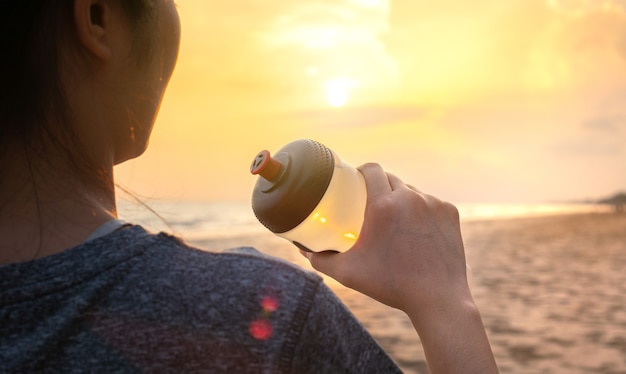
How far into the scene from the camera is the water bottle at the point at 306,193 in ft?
5.19

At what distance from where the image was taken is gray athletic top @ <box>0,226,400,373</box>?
949mm

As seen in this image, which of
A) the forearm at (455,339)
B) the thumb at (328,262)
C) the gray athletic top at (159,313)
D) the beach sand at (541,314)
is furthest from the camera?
the beach sand at (541,314)

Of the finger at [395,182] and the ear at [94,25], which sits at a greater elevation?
the ear at [94,25]

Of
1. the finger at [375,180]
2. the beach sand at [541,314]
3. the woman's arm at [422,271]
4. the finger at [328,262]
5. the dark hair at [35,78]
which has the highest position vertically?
the dark hair at [35,78]

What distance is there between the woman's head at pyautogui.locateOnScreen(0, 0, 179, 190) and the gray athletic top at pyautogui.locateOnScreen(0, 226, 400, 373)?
221mm

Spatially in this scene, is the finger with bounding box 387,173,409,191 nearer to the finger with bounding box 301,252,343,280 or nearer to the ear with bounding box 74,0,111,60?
the finger with bounding box 301,252,343,280

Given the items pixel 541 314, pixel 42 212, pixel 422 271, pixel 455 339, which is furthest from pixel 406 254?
pixel 541 314

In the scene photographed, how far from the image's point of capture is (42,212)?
3.40 ft

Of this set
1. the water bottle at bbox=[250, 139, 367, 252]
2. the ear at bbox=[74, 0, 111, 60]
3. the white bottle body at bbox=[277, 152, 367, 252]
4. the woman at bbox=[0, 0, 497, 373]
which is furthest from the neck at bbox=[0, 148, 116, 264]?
the white bottle body at bbox=[277, 152, 367, 252]

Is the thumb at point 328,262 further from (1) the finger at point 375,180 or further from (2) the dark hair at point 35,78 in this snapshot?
(2) the dark hair at point 35,78

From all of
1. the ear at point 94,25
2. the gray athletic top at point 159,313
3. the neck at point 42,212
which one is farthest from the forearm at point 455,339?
the ear at point 94,25

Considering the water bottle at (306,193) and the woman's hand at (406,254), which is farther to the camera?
the water bottle at (306,193)

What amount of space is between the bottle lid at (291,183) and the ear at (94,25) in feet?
1.78

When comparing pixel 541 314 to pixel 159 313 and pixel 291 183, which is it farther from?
pixel 159 313
